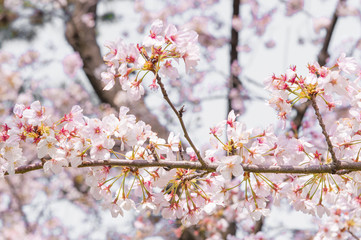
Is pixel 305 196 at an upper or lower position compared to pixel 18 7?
lower

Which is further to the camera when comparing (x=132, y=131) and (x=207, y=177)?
(x=207, y=177)

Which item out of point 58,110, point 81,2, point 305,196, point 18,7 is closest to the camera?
point 305,196

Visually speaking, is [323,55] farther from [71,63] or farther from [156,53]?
[71,63]

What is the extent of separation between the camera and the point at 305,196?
1.73 metres

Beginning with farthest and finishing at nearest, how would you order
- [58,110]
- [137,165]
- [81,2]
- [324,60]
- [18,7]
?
[18,7] < [58,110] < [81,2] < [324,60] < [137,165]

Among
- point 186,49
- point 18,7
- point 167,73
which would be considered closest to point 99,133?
point 167,73

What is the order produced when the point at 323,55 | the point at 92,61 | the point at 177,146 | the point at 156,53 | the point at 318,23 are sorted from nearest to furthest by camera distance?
the point at 156,53
the point at 177,146
the point at 323,55
the point at 92,61
the point at 318,23

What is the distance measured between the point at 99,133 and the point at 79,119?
0.41 feet

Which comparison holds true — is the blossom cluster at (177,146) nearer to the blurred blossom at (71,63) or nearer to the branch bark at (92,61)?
the branch bark at (92,61)

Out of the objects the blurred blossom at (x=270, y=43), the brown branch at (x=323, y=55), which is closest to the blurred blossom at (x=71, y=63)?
the blurred blossom at (x=270, y=43)

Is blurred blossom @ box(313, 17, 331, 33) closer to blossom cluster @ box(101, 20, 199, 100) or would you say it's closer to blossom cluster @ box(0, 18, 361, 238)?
blossom cluster @ box(0, 18, 361, 238)

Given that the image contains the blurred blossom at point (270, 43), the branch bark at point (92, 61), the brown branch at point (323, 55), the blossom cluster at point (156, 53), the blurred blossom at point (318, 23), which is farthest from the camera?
the blurred blossom at point (270, 43)

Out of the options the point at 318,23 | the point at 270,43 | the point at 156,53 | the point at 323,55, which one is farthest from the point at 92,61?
the point at 318,23

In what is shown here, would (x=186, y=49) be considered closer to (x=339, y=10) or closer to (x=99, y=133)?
(x=99, y=133)
